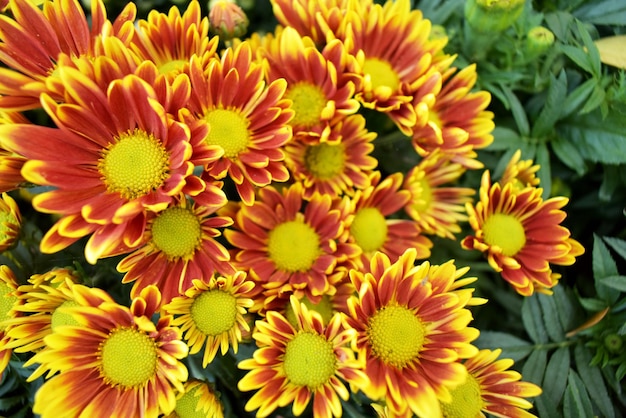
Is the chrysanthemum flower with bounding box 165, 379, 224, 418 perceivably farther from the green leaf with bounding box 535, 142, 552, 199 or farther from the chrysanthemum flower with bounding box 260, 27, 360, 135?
the green leaf with bounding box 535, 142, 552, 199

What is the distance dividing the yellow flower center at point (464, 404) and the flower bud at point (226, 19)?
0.70 m

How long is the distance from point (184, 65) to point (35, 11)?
0.23 m

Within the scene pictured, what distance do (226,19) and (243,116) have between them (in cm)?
23

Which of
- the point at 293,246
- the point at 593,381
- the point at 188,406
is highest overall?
the point at 293,246

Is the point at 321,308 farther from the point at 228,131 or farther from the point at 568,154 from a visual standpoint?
the point at 568,154

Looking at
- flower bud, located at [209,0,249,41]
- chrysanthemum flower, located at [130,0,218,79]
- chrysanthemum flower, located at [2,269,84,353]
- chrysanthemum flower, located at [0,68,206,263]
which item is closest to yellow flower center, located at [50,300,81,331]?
chrysanthemum flower, located at [2,269,84,353]

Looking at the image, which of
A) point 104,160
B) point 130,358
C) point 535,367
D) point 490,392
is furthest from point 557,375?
point 104,160

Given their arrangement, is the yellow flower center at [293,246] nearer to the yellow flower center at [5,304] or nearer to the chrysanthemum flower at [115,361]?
the chrysanthemum flower at [115,361]

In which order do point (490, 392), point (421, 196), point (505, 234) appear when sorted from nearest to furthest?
point (490, 392)
point (505, 234)
point (421, 196)

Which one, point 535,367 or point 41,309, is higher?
point 41,309

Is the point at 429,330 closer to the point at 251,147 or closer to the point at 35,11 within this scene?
the point at 251,147

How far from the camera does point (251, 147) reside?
87cm

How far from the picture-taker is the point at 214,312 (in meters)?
0.83

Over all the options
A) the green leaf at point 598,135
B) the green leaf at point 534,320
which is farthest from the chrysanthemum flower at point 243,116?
the green leaf at point 598,135
